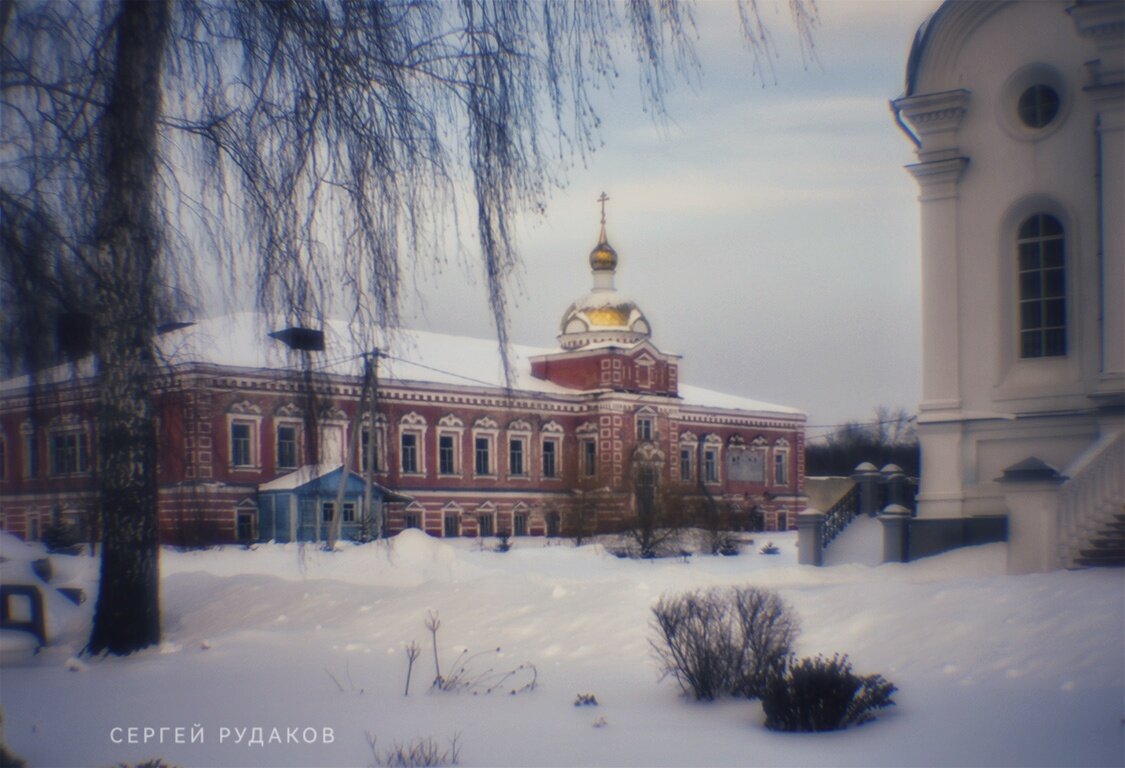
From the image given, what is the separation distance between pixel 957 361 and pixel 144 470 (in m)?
10.3

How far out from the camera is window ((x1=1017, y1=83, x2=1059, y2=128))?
15.5 metres

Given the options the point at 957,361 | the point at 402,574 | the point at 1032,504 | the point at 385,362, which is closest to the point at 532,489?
the point at 402,574

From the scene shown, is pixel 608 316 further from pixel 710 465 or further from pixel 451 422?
pixel 451 422

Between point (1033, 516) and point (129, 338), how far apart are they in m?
9.12

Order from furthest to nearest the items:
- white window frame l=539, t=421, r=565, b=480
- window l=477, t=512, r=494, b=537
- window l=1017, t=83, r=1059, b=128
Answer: white window frame l=539, t=421, r=565, b=480
window l=477, t=512, r=494, b=537
window l=1017, t=83, r=1059, b=128

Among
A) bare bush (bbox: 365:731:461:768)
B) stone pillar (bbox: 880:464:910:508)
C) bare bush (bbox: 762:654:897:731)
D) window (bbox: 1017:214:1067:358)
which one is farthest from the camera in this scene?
stone pillar (bbox: 880:464:910:508)

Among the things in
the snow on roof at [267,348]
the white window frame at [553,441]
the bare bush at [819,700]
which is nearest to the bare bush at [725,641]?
the bare bush at [819,700]

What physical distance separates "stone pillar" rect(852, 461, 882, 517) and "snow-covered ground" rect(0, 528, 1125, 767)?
684 cm

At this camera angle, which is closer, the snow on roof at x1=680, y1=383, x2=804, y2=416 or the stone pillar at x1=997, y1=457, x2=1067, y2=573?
the stone pillar at x1=997, y1=457, x2=1067, y2=573

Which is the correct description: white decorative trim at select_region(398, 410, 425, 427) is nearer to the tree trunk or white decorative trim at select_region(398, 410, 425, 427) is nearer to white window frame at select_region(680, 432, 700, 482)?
white window frame at select_region(680, 432, 700, 482)

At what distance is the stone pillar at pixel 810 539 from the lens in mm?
18875

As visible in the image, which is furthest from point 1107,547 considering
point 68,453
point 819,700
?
point 68,453

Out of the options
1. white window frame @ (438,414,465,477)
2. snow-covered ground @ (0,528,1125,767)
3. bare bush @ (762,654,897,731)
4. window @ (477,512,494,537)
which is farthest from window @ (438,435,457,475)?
bare bush @ (762,654,897,731)

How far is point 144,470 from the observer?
33.6 feet
